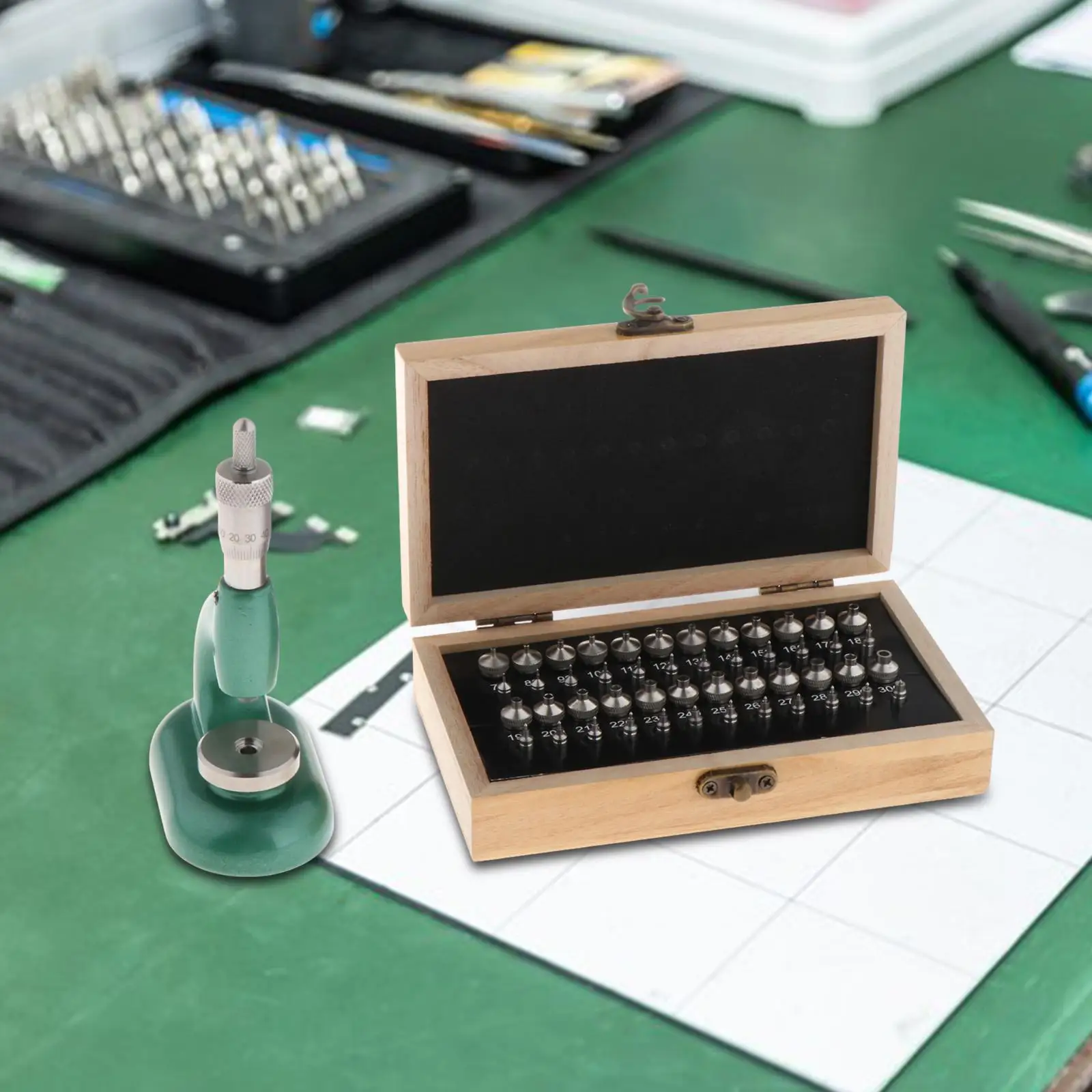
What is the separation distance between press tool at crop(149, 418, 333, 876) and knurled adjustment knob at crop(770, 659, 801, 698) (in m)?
0.25

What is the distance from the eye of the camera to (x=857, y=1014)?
100 centimetres

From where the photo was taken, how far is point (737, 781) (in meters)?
1.08

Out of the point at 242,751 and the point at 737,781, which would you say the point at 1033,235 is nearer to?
the point at 737,781

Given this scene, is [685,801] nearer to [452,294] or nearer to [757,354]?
[757,354]

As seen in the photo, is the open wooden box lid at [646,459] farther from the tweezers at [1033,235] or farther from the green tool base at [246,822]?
the tweezers at [1033,235]

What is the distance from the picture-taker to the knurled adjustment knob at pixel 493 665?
1.13 metres

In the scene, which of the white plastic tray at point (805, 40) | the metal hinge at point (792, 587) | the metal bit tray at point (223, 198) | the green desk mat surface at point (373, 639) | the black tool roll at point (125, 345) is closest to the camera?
the green desk mat surface at point (373, 639)

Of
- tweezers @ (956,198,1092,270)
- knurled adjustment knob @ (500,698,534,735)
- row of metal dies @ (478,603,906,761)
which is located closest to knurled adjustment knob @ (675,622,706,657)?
row of metal dies @ (478,603,906,761)

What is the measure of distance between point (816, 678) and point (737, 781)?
0.08m

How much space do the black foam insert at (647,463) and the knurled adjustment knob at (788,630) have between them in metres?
0.05

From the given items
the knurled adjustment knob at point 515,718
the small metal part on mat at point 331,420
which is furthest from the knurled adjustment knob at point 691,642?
the small metal part on mat at point 331,420

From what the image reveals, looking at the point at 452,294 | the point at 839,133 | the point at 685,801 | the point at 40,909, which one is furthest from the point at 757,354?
the point at 839,133

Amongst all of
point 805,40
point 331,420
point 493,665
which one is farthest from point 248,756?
point 805,40

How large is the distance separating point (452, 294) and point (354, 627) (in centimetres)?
51
